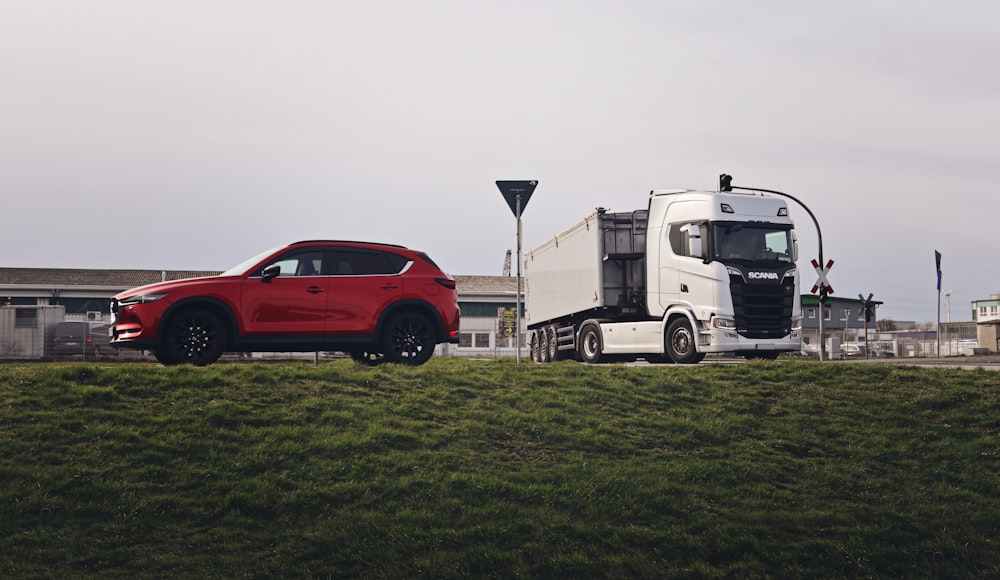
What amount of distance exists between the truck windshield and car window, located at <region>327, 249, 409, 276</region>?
6.49 meters

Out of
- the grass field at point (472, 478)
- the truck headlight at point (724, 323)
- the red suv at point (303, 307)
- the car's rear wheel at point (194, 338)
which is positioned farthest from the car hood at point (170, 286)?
the truck headlight at point (724, 323)

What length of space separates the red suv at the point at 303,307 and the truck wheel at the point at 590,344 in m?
7.32

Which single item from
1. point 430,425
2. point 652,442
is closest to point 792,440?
point 652,442

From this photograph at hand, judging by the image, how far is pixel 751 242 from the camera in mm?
17797

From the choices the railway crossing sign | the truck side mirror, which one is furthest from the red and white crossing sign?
the truck side mirror

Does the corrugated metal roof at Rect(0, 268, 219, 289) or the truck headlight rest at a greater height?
the corrugated metal roof at Rect(0, 268, 219, 289)

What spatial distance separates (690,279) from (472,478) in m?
9.60

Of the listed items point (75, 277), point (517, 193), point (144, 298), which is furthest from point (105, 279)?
point (144, 298)

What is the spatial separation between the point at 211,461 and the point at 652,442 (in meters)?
5.07

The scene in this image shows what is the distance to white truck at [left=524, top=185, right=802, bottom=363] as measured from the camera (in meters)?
17.3

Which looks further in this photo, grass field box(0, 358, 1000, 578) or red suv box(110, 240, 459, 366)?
red suv box(110, 240, 459, 366)

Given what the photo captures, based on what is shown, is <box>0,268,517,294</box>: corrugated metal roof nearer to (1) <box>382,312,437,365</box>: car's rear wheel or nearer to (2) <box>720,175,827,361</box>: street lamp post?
(2) <box>720,175,827,361</box>: street lamp post

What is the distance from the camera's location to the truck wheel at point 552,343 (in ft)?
80.6

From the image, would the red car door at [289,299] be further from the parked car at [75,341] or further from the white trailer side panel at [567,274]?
the parked car at [75,341]
